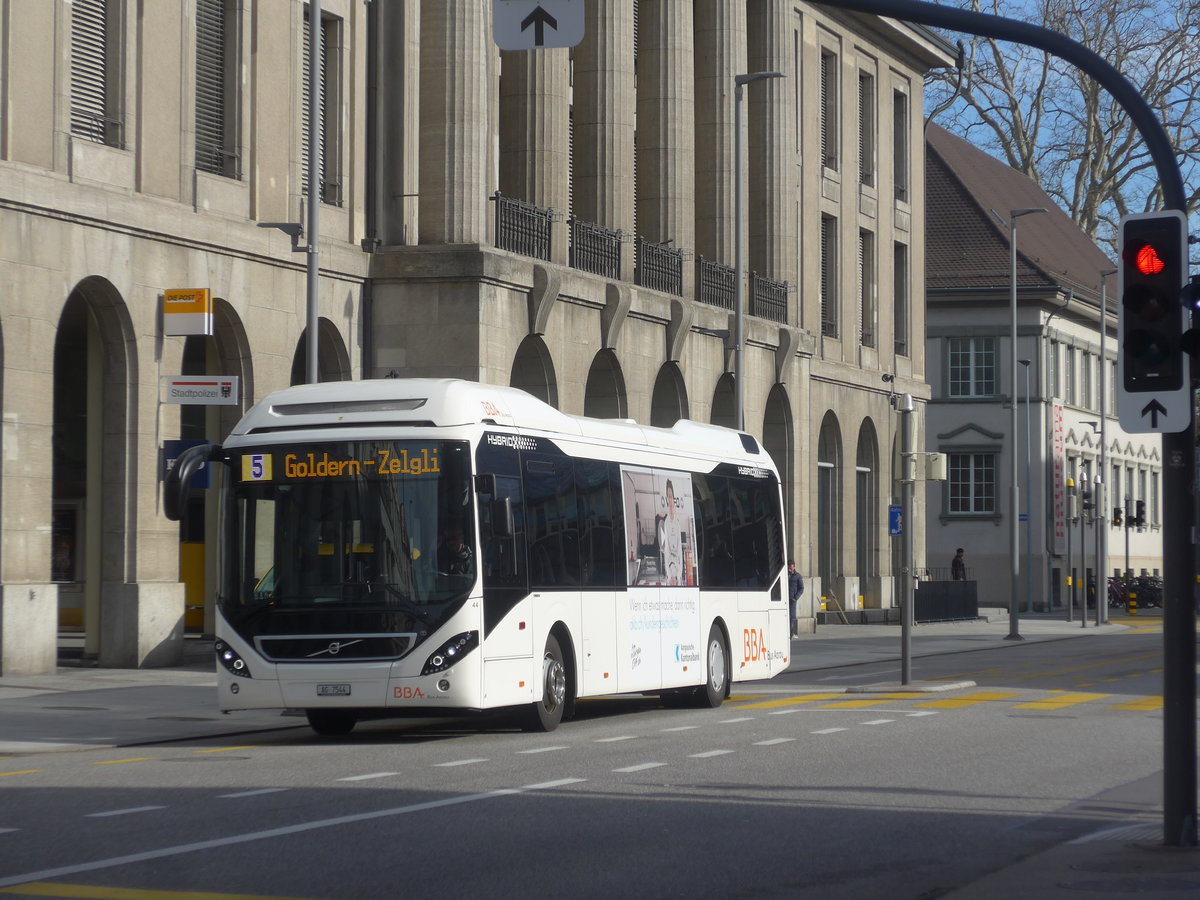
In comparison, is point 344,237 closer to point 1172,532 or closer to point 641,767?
point 641,767

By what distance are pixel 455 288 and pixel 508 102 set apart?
5.86 metres

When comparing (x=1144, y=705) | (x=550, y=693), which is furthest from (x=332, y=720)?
(x=1144, y=705)

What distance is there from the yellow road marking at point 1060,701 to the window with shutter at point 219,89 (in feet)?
47.4

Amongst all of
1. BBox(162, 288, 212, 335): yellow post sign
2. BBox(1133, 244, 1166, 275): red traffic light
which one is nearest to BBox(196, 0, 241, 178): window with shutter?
BBox(162, 288, 212, 335): yellow post sign

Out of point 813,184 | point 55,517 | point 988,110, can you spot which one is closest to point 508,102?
point 55,517

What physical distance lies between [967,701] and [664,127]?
2103cm

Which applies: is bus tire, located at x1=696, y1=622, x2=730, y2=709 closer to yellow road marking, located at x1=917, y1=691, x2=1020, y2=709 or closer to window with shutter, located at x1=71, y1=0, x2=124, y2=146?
yellow road marking, located at x1=917, y1=691, x2=1020, y2=709

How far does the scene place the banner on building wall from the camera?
245ft

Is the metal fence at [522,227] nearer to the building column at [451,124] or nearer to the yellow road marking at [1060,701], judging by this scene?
the building column at [451,124]

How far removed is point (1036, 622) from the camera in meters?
61.0

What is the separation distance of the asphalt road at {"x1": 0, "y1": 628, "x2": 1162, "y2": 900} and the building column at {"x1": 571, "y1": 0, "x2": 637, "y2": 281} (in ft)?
64.9

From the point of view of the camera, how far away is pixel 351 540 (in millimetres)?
17266

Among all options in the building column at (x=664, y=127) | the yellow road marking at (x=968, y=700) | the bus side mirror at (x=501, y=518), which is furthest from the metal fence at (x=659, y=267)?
the bus side mirror at (x=501, y=518)

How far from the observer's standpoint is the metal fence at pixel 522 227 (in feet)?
115
